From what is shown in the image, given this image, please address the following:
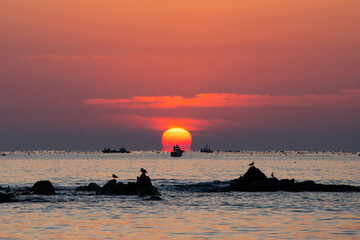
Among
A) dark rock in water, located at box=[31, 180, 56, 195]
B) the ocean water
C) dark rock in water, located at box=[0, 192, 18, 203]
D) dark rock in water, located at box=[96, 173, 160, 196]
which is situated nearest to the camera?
the ocean water

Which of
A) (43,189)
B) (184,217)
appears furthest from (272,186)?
(184,217)

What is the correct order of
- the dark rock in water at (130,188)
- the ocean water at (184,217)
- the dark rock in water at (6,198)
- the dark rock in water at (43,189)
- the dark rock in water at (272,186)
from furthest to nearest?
the dark rock in water at (272,186) → the dark rock in water at (130,188) → the dark rock in water at (43,189) → the dark rock in water at (6,198) → the ocean water at (184,217)

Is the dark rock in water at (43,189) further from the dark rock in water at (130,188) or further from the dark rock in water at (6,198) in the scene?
the dark rock in water at (6,198)

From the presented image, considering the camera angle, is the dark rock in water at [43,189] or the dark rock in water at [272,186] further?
the dark rock in water at [272,186]

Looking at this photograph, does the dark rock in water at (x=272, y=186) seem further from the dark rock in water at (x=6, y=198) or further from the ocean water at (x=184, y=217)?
the dark rock in water at (x=6, y=198)

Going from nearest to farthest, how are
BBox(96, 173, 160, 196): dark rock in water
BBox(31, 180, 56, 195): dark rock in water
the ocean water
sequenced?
1. the ocean water
2. BBox(31, 180, 56, 195): dark rock in water
3. BBox(96, 173, 160, 196): dark rock in water

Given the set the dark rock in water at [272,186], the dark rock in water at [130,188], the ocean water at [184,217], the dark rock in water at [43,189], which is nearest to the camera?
the ocean water at [184,217]

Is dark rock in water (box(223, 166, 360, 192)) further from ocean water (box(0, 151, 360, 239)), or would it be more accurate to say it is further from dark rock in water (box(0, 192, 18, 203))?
dark rock in water (box(0, 192, 18, 203))

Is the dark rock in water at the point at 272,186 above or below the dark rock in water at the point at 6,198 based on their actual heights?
above

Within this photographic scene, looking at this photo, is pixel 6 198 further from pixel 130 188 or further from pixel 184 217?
pixel 184 217

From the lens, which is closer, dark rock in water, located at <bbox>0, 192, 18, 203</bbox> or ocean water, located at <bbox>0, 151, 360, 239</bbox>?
ocean water, located at <bbox>0, 151, 360, 239</bbox>

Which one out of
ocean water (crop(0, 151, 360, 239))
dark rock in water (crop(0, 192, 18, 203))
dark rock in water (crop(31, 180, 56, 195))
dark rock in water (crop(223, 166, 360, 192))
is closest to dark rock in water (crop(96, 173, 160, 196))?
ocean water (crop(0, 151, 360, 239))

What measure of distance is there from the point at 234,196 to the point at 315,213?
57.7 ft

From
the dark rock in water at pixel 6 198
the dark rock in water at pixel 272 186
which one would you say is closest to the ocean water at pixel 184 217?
the dark rock in water at pixel 6 198
